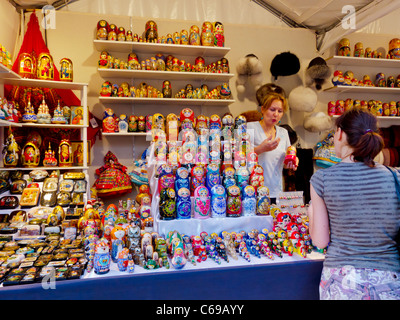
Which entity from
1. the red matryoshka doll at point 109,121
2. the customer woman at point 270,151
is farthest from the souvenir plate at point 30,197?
the customer woman at point 270,151

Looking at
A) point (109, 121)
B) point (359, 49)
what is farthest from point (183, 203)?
point (359, 49)

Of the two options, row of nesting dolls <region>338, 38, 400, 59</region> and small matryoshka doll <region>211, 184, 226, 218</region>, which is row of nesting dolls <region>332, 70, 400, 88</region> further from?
small matryoshka doll <region>211, 184, 226, 218</region>

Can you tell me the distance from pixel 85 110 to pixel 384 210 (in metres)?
3.04

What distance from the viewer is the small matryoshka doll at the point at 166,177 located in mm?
1718

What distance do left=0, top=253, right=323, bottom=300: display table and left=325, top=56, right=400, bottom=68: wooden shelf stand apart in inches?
136

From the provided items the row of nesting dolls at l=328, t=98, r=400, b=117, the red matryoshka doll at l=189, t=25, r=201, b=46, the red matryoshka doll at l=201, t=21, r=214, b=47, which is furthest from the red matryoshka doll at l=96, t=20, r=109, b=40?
the row of nesting dolls at l=328, t=98, r=400, b=117

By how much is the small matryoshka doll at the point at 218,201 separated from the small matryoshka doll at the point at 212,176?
2.2 inches

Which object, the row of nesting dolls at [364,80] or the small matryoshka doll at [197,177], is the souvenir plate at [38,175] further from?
the row of nesting dolls at [364,80]

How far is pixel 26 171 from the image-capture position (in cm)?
324

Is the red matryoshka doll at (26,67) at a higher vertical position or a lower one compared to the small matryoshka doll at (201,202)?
higher

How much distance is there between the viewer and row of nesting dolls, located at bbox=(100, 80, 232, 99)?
3.68 m

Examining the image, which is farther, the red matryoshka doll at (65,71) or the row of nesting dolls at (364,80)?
the row of nesting dolls at (364,80)

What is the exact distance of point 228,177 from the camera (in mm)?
1826
